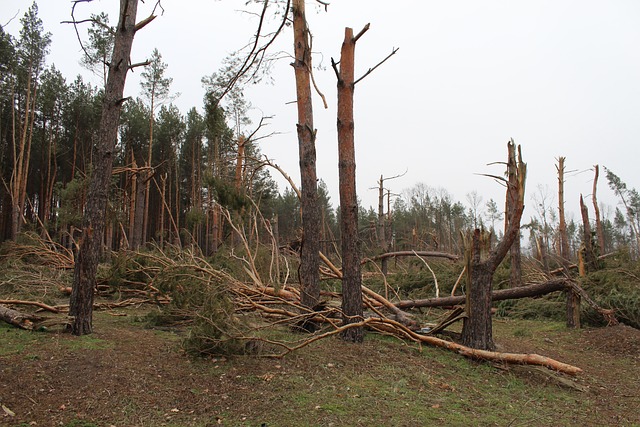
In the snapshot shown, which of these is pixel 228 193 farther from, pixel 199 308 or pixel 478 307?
pixel 478 307

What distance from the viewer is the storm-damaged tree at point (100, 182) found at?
16.2 ft

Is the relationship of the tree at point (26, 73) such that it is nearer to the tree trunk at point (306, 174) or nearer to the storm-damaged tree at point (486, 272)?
the tree trunk at point (306, 174)

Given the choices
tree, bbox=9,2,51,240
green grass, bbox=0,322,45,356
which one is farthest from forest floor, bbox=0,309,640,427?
tree, bbox=9,2,51,240

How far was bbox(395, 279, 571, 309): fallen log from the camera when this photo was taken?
24.8 feet

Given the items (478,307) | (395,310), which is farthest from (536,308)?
(478,307)

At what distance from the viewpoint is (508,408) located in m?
3.93

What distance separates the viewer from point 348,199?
5.64 meters

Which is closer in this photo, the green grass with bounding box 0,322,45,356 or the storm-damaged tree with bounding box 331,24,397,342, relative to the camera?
the green grass with bounding box 0,322,45,356

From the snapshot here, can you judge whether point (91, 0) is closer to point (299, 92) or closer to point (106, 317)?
point (299, 92)

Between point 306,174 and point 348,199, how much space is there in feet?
3.22

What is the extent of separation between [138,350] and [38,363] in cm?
93

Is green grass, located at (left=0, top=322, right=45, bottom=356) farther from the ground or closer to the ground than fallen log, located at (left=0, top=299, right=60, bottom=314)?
closer to the ground

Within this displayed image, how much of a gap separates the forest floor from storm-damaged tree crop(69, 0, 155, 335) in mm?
391

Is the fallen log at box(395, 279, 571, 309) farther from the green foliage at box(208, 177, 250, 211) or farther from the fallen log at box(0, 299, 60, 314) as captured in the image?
the fallen log at box(0, 299, 60, 314)
